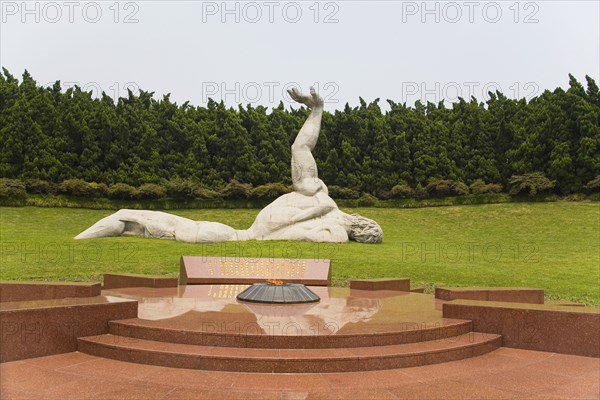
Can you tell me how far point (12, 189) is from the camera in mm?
24500

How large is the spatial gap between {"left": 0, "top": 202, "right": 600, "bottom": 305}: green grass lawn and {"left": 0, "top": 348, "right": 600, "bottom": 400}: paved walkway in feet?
21.5

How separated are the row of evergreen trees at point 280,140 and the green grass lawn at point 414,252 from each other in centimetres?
416

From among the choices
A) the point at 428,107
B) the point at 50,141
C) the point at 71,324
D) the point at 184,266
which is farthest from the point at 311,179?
the point at 428,107

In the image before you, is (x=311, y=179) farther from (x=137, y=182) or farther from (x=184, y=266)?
(x=137, y=182)

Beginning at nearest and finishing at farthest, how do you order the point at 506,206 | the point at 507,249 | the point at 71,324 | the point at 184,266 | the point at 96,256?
the point at 71,324 < the point at 184,266 < the point at 96,256 < the point at 507,249 < the point at 506,206

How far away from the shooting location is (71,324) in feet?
16.8

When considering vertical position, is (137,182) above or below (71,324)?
above

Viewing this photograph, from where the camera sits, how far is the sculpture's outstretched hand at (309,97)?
17.7 m

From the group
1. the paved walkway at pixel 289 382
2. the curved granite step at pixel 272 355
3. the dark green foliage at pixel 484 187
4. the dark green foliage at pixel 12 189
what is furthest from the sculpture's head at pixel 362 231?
the dark green foliage at pixel 12 189

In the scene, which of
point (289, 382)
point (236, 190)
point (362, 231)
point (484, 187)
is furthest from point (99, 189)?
point (289, 382)

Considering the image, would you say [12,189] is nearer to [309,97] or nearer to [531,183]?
[309,97]

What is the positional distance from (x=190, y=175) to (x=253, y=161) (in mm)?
3736

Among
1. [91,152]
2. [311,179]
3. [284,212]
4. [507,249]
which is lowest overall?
[507,249]

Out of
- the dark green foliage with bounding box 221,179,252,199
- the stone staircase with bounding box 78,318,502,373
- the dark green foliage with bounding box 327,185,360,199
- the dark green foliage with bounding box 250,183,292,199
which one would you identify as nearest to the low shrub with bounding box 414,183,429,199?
the dark green foliage with bounding box 327,185,360,199
